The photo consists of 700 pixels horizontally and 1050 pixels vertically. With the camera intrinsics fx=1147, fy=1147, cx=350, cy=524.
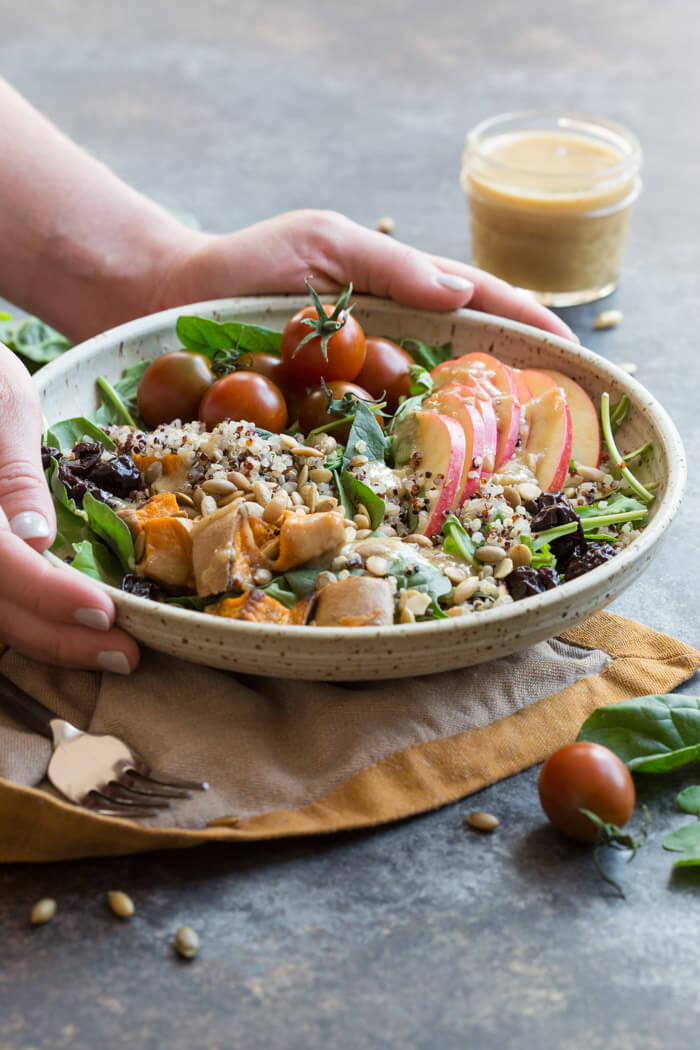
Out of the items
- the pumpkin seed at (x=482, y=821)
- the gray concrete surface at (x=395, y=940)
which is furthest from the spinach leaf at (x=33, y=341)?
the pumpkin seed at (x=482, y=821)

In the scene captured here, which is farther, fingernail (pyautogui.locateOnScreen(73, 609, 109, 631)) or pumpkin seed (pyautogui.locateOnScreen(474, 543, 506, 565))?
pumpkin seed (pyautogui.locateOnScreen(474, 543, 506, 565))

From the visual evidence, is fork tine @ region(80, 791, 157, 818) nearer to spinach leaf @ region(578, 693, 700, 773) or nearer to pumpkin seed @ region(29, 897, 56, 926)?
pumpkin seed @ region(29, 897, 56, 926)

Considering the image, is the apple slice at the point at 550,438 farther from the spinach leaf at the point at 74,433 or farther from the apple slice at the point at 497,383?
the spinach leaf at the point at 74,433

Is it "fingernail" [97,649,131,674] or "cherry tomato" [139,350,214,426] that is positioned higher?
"cherry tomato" [139,350,214,426]

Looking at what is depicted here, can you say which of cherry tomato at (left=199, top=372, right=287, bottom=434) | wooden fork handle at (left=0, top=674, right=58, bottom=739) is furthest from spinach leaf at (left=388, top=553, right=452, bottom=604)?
wooden fork handle at (left=0, top=674, right=58, bottom=739)

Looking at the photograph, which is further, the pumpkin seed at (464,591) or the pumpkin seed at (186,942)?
the pumpkin seed at (464,591)

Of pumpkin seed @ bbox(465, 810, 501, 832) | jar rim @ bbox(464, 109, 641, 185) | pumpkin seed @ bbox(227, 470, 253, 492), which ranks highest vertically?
jar rim @ bbox(464, 109, 641, 185)

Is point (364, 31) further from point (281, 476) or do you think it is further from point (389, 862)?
point (389, 862)
